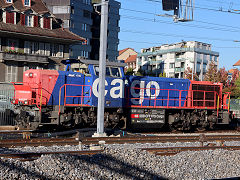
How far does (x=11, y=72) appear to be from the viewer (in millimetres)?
32688

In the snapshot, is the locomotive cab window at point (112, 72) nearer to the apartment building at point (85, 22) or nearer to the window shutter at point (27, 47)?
the window shutter at point (27, 47)

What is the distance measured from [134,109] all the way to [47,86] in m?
4.91

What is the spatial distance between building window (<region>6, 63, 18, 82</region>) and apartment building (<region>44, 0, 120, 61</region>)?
76.8 ft

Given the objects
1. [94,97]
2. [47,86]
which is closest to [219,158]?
[94,97]

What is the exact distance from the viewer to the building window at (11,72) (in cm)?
3231

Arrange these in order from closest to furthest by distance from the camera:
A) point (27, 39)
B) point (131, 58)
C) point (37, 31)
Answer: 1. point (37, 31)
2. point (27, 39)
3. point (131, 58)

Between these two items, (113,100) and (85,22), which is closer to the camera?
(113,100)

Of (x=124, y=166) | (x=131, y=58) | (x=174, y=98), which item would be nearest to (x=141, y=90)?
(x=174, y=98)

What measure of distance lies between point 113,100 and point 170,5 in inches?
229

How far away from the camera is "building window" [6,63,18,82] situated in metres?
32.3

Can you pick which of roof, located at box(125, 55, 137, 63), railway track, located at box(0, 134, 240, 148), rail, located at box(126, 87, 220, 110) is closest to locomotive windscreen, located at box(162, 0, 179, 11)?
rail, located at box(126, 87, 220, 110)

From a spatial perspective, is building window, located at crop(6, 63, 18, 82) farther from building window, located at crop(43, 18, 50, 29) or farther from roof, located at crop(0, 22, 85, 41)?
building window, located at crop(43, 18, 50, 29)

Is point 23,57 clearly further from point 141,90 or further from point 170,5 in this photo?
point 170,5

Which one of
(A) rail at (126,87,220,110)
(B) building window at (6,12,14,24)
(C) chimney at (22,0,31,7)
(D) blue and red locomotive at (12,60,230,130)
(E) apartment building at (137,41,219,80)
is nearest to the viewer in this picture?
(D) blue and red locomotive at (12,60,230,130)
